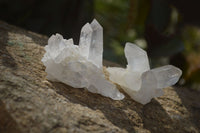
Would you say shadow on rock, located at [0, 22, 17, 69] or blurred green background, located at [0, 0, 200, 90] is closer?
shadow on rock, located at [0, 22, 17, 69]

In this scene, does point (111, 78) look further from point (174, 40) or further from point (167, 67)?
point (174, 40)

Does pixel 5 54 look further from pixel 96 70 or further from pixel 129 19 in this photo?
pixel 129 19

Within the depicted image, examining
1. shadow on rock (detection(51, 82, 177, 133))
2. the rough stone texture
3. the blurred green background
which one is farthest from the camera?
the blurred green background

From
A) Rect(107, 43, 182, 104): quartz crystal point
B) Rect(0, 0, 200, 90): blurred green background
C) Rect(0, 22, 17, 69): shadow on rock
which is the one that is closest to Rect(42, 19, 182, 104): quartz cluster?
Rect(107, 43, 182, 104): quartz crystal point

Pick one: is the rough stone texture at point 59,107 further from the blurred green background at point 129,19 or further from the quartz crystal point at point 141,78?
the blurred green background at point 129,19

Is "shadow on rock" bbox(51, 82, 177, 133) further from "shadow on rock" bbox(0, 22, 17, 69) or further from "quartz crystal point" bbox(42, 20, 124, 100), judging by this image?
"shadow on rock" bbox(0, 22, 17, 69)

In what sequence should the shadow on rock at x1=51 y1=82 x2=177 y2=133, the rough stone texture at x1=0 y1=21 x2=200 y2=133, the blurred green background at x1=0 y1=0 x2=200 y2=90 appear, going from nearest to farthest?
the rough stone texture at x1=0 y1=21 x2=200 y2=133
the shadow on rock at x1=51 y1=82 x2=177 y2=133
the blurred green background at x1=0 y1=0 x2=200 y2=90

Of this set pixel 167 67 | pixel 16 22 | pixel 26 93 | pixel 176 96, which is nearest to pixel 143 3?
pixel 16 22

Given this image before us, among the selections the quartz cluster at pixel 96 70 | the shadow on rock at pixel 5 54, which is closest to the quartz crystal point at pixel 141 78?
the quartz cluster at pixel 96 70
